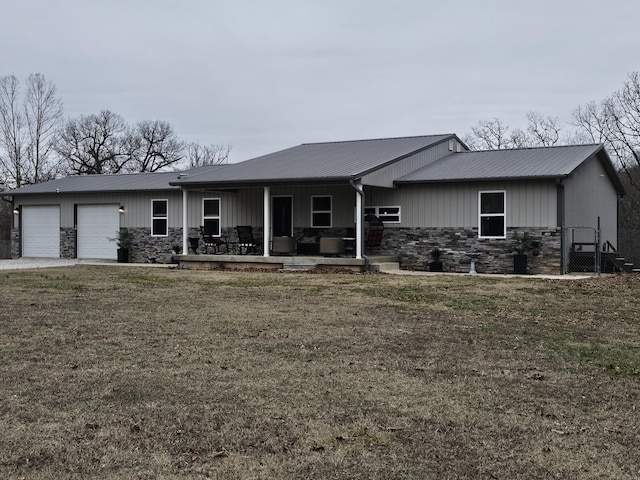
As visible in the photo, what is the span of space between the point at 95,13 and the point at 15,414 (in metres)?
13.5

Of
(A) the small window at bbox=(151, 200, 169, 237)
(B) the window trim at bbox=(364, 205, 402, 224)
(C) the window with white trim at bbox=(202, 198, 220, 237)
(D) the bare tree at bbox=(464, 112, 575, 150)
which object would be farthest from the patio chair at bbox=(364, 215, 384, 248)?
(D) the bare tree at bbox=(464, 112, 575, 150)

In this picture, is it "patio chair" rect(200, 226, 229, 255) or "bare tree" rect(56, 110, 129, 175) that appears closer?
"patio chair" rect(200, 226, 229, 255)

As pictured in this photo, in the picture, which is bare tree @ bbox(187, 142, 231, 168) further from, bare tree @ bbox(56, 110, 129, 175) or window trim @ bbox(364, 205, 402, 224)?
window trim @ bbox(364, 205, 402, 224)

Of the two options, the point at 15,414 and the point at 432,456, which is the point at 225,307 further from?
the point at 432,456

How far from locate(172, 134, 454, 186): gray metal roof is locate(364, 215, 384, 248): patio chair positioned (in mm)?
1641

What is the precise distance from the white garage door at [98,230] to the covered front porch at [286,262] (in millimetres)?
5280

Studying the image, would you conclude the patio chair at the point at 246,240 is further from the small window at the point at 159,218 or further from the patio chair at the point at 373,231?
the small window at the point at 159,218

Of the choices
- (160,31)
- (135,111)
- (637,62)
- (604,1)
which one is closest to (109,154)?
(135,111)

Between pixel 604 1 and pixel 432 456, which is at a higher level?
pixel 604 1

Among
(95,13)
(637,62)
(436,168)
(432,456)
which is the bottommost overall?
(432,456)

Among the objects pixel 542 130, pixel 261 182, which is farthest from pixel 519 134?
pixel 261 182

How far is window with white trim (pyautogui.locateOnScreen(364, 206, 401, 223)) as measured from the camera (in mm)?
19125

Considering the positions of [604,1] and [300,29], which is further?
[300,29]

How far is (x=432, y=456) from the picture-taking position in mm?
3705
